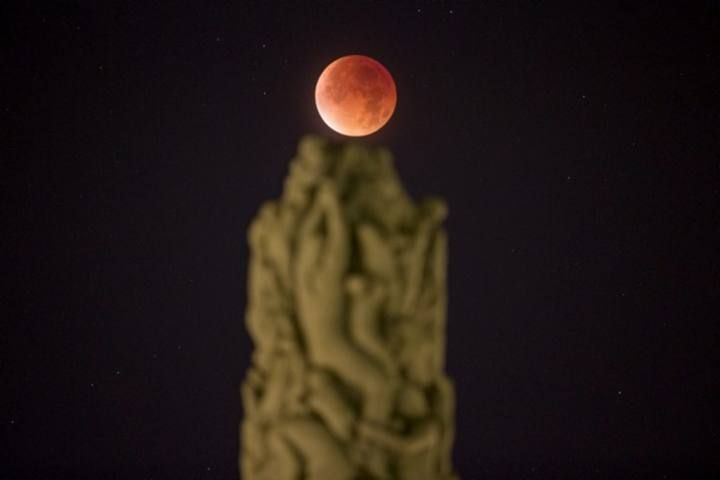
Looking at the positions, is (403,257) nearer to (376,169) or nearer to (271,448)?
(376,169)

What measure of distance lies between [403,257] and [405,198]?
236mm

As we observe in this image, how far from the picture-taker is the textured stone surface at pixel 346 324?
3.33 m

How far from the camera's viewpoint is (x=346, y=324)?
3.34m

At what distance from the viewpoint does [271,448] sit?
3.42 m

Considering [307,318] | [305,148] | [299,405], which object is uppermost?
[305,148]

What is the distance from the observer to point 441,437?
351cm

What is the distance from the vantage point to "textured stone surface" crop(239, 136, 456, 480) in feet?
10.9

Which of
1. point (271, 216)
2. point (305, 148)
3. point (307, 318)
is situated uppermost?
point (305, 148)

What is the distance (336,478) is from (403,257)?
777 millimetres

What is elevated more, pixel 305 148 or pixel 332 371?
pixel 305 148

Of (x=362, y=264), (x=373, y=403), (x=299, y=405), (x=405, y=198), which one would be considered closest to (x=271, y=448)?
(x=299, y=405)

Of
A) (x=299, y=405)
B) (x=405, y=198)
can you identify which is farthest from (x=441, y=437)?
(x=405, y=198)

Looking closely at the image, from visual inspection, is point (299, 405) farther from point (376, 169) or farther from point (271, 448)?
point (376, 169)

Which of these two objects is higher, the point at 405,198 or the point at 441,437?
the point at 405,198
